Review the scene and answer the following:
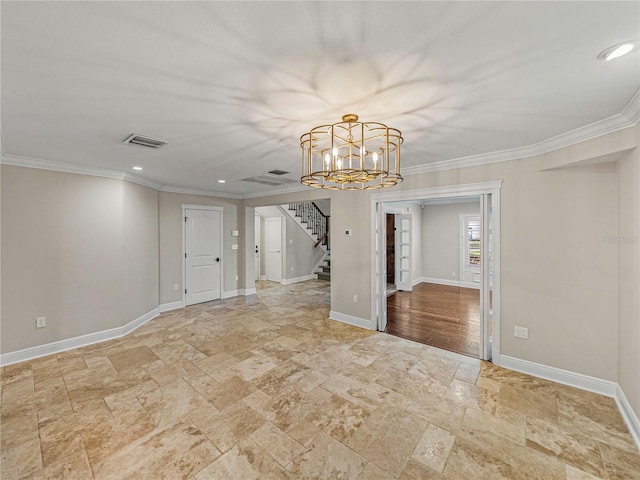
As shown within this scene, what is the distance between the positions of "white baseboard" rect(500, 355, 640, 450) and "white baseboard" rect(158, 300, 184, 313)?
5.67m

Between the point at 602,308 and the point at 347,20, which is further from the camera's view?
the point at 602,308

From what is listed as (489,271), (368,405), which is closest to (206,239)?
Answer: (368,405)

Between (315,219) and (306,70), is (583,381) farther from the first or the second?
(315,219)

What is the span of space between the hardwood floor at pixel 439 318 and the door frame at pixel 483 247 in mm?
317

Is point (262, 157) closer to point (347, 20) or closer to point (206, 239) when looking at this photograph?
point (347, 20)

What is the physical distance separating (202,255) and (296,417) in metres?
4.64

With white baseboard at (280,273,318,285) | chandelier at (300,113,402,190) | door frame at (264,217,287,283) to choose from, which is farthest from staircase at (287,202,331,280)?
chandelier at (300,113,402,190)

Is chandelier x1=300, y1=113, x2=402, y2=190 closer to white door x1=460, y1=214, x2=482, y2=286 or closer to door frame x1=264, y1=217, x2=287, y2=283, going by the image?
door frame x1=264, y1=217, x2=287, y2=283

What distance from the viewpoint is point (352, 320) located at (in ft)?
15.4

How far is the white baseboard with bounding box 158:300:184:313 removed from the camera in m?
5.41

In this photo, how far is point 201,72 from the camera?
5.38 ft

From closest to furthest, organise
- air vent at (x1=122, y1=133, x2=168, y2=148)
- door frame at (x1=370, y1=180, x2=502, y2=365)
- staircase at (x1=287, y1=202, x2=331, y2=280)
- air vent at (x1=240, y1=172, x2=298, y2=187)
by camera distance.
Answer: air vent at (x1=122, y1=133, x2=168, y2=148) → door frame at (x1=370, y1=180, x2=502, y2=365) → air vent at (x1=240, y1=172, x2=298, y2=187) → staircase at (x1=287, y1=202, x2=331, y2=280)

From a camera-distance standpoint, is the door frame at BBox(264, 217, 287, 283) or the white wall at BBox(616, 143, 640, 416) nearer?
the white wall at BBox(616, 143, 640, 416)

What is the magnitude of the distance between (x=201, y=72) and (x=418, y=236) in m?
7.69
